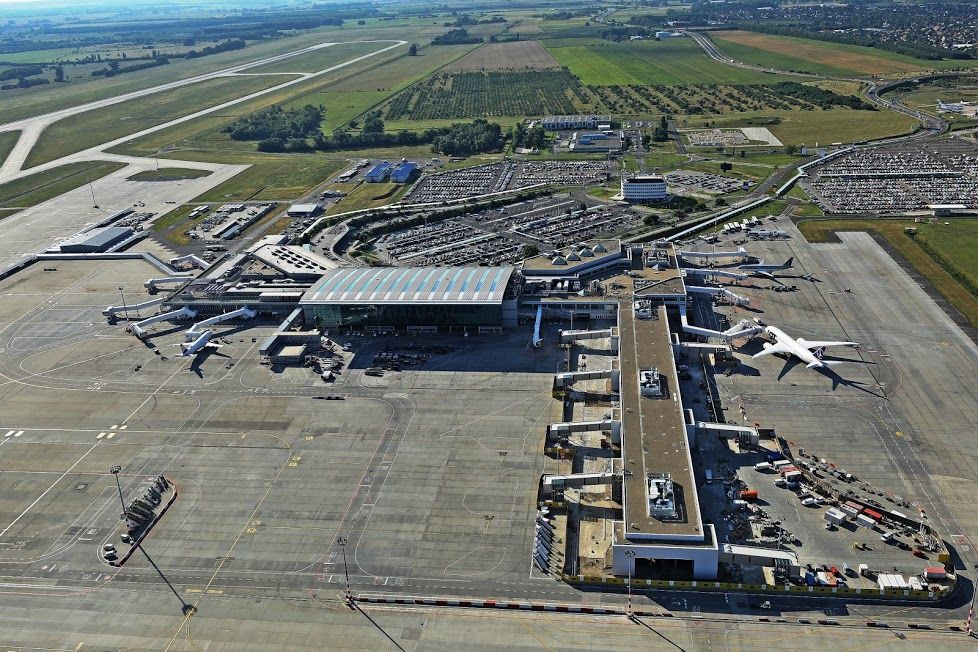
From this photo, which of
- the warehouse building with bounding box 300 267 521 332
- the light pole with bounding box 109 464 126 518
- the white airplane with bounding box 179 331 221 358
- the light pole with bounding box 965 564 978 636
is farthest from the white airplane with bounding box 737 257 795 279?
the light pole with bounding box 109 464 126 518

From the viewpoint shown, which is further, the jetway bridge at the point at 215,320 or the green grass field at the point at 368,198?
the green grass field at the point at 368,198

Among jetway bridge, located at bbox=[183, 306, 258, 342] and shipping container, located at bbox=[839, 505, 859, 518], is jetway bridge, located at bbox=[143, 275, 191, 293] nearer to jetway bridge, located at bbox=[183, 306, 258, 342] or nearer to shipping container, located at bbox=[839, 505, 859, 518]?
jetway bridge, located at bbox=[183, 306, 258, 342]

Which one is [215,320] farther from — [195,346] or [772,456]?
[772,456]

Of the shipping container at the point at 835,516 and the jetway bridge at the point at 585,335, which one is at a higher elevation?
the jetway bridge at the point at 585,335

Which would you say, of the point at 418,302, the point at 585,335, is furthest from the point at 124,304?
the point at 585,335

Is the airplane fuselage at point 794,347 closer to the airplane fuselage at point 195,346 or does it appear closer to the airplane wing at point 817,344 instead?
the airplane wing at point 817,344

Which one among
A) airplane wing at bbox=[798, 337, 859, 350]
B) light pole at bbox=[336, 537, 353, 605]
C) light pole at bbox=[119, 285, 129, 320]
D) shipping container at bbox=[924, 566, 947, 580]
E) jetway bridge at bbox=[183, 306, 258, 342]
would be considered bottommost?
light pole at bbox=[119, 285, 129, 320]

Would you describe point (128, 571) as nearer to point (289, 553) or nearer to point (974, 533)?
point (289, 553)

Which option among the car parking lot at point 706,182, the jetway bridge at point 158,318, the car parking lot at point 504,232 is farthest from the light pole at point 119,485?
the car parking lot at point 706,182
